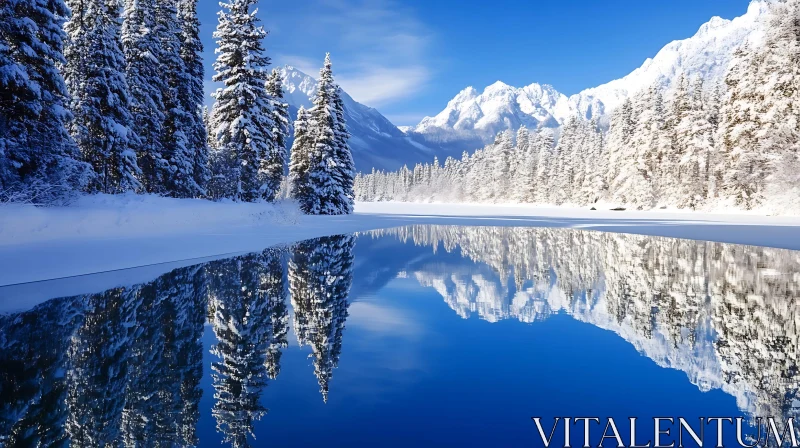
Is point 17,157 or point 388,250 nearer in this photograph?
point 17,157

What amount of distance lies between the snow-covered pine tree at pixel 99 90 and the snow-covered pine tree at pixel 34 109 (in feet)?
16.8

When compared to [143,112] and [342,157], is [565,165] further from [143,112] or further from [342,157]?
[143,112]

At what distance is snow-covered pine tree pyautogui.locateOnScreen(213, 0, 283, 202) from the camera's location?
31672 mm

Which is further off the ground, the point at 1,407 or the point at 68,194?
the point at 68,194

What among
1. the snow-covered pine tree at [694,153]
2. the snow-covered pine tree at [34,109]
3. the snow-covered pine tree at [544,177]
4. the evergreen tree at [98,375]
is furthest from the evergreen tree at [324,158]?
the snow-covered pine tree at [544,177]

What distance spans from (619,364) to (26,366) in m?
6.54

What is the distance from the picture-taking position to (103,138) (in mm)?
23172

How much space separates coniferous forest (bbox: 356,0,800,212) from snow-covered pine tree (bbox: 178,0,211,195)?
38.7 meters

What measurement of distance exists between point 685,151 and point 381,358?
195 feet

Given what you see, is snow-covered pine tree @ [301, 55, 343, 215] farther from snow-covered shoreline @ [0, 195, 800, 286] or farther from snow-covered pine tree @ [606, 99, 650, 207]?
snow-covered pine tree @ [606, 99, 650, 207]

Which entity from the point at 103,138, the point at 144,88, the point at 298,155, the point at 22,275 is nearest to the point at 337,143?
the point at 298,155

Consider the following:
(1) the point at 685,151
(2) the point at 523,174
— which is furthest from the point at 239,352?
(2) the point at 523,174

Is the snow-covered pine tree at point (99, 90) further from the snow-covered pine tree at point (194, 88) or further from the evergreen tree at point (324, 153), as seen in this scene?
the evergreen tree at point (324, 153)

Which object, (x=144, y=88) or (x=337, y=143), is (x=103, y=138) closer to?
(x=144, y=88)
